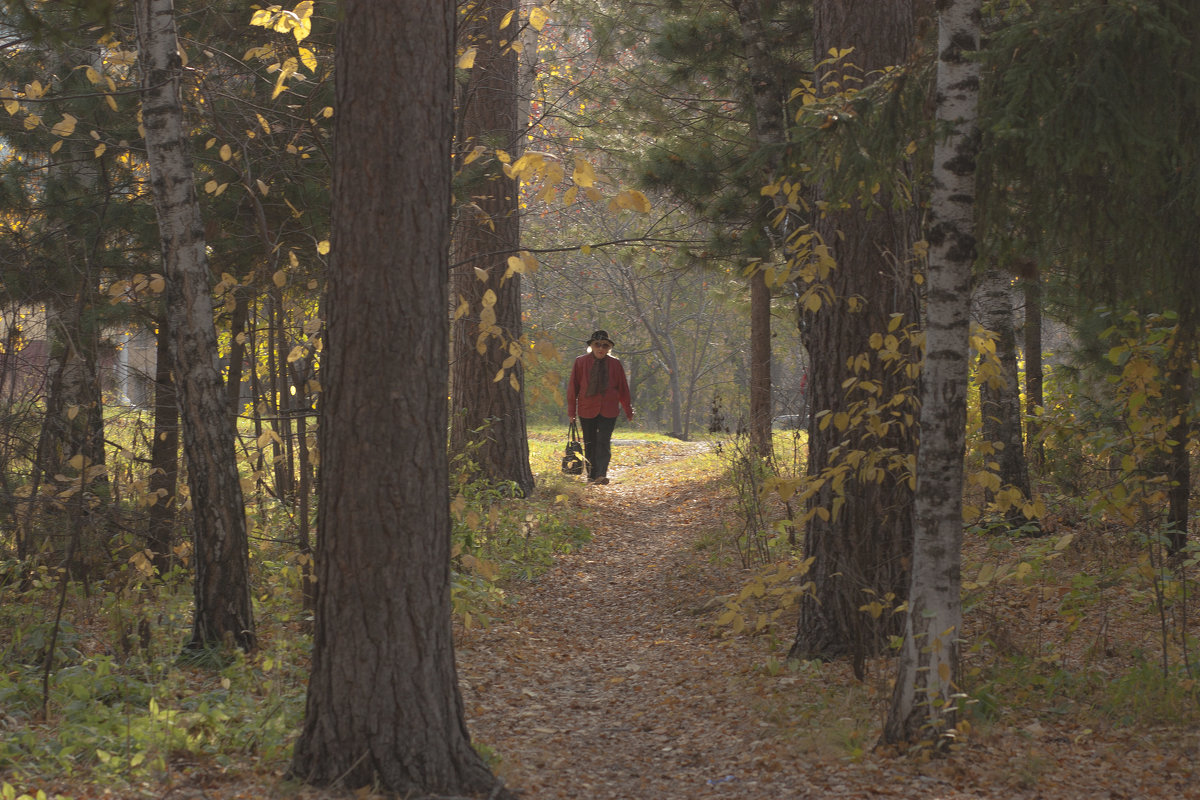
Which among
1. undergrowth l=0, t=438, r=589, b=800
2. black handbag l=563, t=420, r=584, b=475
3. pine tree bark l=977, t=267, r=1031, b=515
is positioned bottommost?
undergrowth l=0, t=438, r=589, b=800

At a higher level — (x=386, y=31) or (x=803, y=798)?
(x=386, y=31)

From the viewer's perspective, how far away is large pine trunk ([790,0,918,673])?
4945 mm

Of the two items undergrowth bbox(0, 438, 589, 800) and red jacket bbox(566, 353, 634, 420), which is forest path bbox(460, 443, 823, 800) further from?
red jacket bbox(566, 353, 634, 420)

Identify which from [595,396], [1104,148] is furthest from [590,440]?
[1104,148]

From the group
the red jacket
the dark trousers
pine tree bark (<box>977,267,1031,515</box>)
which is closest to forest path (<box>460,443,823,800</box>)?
pine tree bark (<box>977,267,1031,515</box>)

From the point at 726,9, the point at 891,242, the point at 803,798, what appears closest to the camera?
the point at 803,798

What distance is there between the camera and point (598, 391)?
470 inches

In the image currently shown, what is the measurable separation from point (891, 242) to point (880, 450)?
4.16 ft

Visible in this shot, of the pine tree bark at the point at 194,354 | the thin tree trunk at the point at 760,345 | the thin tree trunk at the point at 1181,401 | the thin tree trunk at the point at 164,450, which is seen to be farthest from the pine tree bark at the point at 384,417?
the thin tree trunk at the point at 760,345

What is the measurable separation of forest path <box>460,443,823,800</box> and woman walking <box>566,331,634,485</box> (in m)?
3.17

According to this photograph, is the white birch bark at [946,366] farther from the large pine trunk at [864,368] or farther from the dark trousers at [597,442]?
the dark trousers at [597,442]

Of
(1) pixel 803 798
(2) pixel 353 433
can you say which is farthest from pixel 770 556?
(2) pixel 353 433

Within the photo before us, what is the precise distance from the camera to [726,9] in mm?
9789

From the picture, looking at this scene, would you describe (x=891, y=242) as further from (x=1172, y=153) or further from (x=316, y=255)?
(x=316, y=255)
